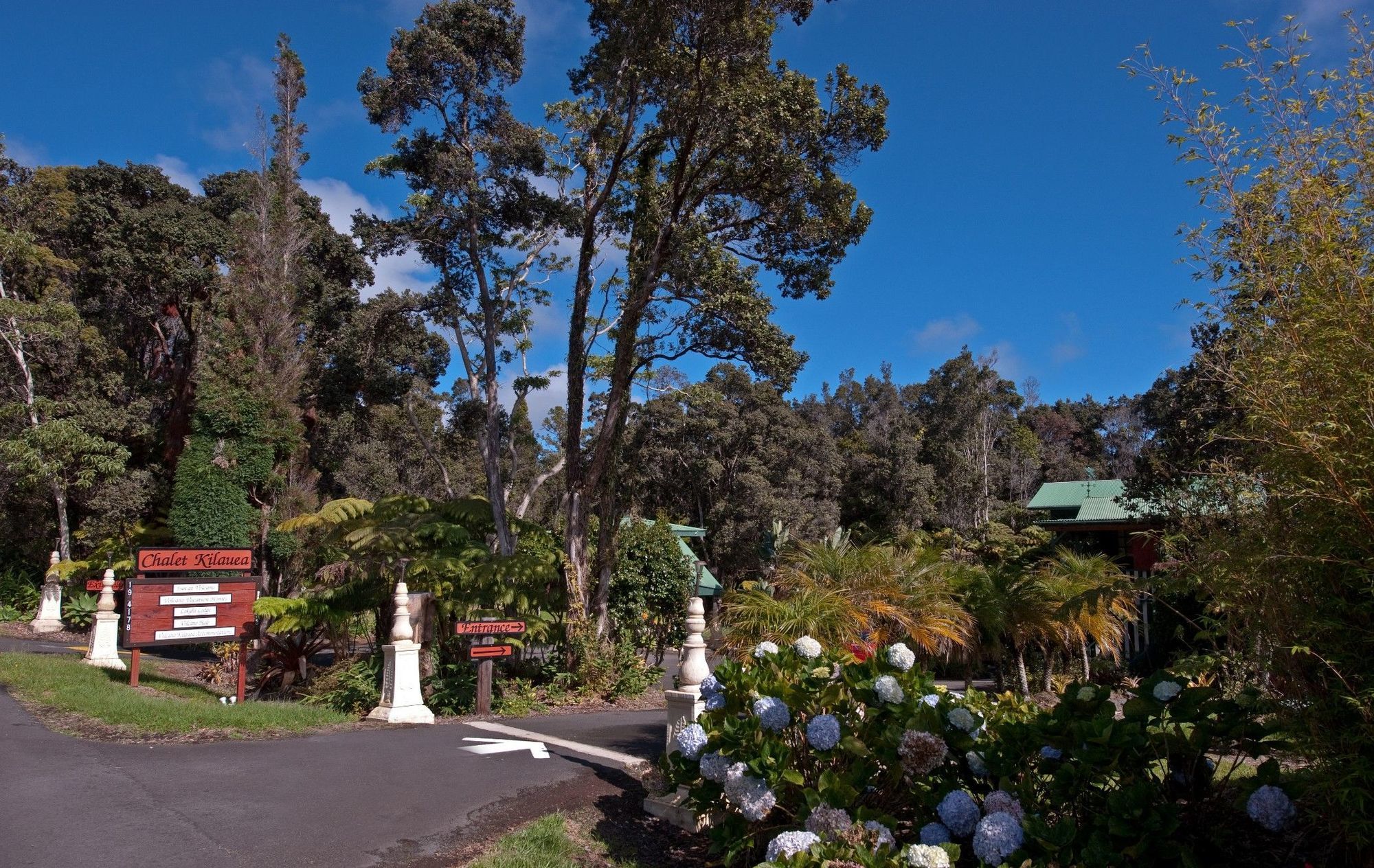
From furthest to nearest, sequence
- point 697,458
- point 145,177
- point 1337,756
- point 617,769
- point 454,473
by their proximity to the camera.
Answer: point 454,473, point 697,458, point 145,177, point 617,769, point 1337,756

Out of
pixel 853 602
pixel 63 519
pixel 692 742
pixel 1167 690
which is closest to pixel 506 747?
pixel 853 602

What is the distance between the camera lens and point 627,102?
45.8 feet

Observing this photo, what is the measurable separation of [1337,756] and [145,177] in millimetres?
32651

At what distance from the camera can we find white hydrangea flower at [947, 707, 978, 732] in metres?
4.21

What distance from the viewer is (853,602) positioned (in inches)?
379

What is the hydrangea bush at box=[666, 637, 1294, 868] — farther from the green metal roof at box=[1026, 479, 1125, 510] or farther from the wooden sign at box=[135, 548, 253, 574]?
the green metal roof at box=[1026, 479, 1125, 510]

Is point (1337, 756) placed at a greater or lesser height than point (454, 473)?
lesser

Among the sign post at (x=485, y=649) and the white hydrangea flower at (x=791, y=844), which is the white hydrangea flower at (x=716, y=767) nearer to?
the white hydrangea flower at (x=791, y=844)

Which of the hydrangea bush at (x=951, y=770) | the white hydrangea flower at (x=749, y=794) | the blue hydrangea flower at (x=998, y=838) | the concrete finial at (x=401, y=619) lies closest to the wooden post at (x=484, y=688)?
the concrete finial at (x=401, y=619)

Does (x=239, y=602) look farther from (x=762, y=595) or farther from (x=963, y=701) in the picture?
(x=963, y=701)

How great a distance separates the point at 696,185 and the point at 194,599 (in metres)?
9.64

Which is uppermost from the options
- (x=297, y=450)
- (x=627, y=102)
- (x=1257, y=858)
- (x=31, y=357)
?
(x=627, y=102)

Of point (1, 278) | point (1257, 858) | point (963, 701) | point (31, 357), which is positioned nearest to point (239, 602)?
point (963, 701)

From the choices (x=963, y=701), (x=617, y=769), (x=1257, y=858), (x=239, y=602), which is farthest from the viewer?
(x=239, y=602)
